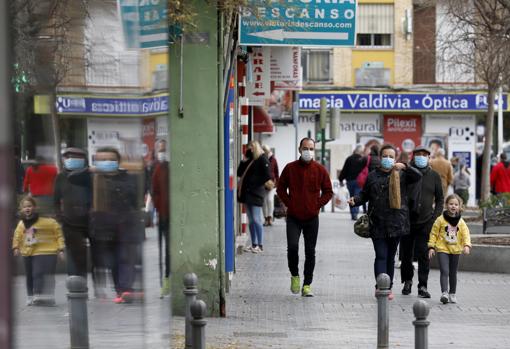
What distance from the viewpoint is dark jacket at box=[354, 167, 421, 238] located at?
12.9 meters

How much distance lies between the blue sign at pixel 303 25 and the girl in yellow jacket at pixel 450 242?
2.26m

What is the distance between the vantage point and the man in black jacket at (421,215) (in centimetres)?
1334

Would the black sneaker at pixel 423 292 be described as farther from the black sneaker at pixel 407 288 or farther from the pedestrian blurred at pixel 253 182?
the pedestrian blurred at pixel 253 182

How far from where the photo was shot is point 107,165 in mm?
3018

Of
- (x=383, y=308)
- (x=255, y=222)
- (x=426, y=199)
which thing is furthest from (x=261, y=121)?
(x=383, y=308)

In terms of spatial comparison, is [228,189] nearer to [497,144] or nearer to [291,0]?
[291,0]

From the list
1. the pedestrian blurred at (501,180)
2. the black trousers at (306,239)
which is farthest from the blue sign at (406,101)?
the black trousers at (306,239)

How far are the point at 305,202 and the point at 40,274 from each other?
10422 millimetres

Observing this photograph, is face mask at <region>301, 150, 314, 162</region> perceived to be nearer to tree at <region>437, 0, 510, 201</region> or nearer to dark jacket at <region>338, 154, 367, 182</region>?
tree at <region>437, 0, 510, 201</region>

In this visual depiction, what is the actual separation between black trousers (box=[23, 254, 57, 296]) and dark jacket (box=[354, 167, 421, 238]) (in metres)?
10.2

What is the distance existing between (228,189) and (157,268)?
9.35m

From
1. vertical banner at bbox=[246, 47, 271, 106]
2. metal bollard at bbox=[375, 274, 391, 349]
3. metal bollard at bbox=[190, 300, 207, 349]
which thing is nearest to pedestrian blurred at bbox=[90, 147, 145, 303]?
metal bollard at bbox=[190, 300, 207, 349]

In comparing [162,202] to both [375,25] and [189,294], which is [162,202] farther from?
[375,25]

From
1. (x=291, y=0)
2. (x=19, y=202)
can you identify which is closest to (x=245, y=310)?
(x=291, y=0)
